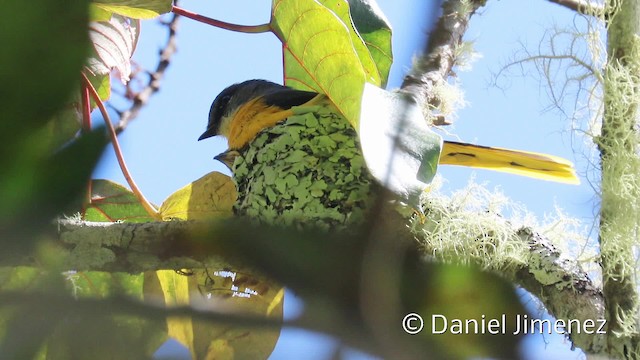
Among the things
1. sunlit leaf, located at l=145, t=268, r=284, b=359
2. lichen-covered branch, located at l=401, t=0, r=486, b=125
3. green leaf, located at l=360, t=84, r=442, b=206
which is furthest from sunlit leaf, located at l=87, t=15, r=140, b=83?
green leaf, located at l=360, t=84, r=442, b=206

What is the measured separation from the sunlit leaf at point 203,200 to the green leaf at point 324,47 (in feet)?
1.75

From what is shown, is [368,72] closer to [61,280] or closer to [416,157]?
[416,157]

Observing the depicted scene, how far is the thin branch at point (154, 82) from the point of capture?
8.95 feet

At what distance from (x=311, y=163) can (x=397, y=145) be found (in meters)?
0.97

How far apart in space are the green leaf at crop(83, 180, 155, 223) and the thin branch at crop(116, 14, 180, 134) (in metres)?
0.32

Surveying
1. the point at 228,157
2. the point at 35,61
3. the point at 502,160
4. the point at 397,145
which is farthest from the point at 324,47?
the point at 228,157

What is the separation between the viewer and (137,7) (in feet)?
6.80

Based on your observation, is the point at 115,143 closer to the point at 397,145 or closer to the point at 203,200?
the point at 203,200

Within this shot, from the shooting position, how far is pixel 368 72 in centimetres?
203

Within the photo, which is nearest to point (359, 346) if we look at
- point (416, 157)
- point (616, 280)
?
point (416, 157)

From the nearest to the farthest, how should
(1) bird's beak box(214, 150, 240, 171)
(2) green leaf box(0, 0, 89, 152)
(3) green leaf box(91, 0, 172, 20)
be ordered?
(2) green leaf box(0, 0, 89, 152) < (3) green leaf box(91, 0, 172, 20) < (1) bird's beak box(214, 150, 240, 171)

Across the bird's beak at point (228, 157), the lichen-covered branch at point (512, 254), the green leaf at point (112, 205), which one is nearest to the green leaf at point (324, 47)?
the lichen-covered branch at point (512, 254)

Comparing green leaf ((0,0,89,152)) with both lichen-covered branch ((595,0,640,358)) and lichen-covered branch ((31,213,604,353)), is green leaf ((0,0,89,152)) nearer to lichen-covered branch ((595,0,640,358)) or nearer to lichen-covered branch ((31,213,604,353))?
lichen-covered branch ((31,213,604,353))

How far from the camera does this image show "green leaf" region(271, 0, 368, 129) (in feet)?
5.93
